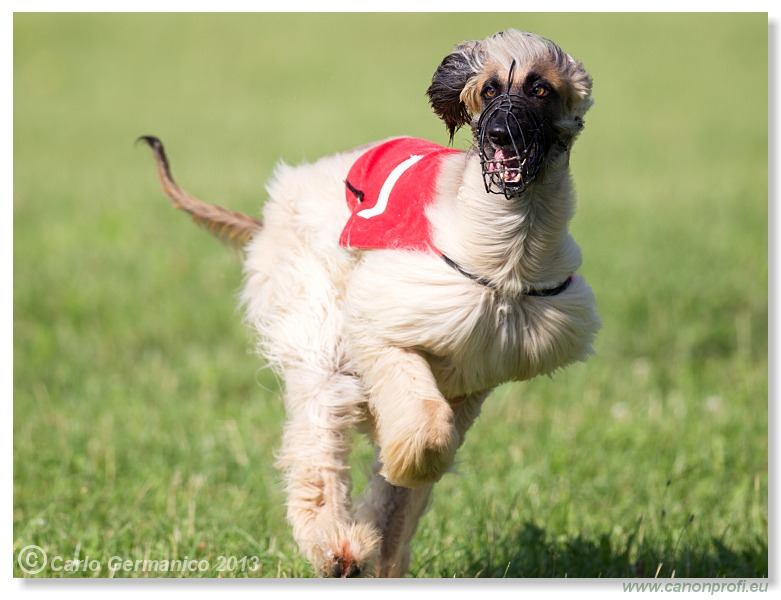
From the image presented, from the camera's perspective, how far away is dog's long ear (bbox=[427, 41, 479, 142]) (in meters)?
2.89

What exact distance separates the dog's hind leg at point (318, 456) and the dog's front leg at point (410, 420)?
224 mm

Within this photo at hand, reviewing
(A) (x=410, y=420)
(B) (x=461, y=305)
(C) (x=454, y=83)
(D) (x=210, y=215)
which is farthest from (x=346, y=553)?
(D) (x=210, y=215)

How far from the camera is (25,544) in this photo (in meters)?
3.82

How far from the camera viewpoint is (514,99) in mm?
2744

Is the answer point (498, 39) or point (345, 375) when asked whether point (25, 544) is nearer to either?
point (345, 375)

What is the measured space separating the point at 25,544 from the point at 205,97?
684 cm

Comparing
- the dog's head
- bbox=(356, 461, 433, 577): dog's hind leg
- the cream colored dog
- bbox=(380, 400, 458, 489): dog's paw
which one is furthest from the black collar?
bbox=(356, 461, 433, 577): dog's hind leg

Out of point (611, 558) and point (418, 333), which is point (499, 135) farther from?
point (611, 558)

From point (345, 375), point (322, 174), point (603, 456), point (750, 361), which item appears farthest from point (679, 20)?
point (345, 375)

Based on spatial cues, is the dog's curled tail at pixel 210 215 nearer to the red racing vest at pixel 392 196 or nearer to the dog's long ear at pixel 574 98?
the red racing vest at pixel 392 196

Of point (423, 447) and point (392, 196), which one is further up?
point (392, 196)

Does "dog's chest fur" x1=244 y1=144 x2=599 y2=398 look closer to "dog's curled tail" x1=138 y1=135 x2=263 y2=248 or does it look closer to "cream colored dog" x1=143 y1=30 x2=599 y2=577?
"cream colored dog" x1=143 y1=30 x2=599 y2=577
